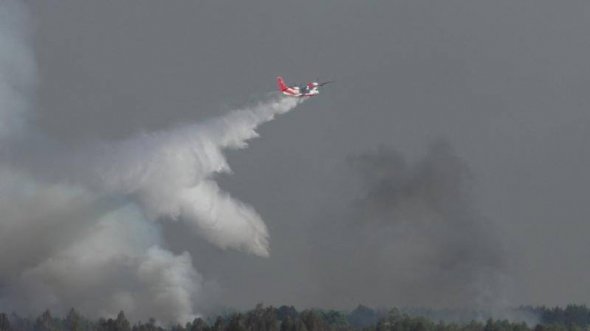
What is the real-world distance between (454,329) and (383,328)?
10352 millimetres

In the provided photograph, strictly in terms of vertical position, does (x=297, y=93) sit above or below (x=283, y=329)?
above

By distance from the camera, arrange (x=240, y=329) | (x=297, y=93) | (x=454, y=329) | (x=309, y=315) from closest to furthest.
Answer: (x=297, y=93)
(x=240, y=329)
(x=309, y=315)
(x=454, y=329)

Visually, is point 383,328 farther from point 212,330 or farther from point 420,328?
point 212,330

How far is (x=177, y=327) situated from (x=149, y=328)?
966cm

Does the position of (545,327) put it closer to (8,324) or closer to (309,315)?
(309,315)

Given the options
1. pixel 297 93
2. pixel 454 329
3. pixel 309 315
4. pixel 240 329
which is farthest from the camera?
pixel 454 329

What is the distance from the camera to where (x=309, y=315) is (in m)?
188

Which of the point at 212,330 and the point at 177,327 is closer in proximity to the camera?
the point at 212,330

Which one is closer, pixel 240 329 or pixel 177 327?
pixel 240 329

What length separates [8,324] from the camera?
19638 cm

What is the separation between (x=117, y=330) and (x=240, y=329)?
27.6 m

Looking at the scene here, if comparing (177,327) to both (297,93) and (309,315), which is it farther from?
(297,93)

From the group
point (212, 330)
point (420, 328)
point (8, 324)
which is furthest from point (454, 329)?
point (8, 324)

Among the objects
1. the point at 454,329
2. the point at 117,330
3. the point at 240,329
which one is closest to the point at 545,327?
the point at 454,329
